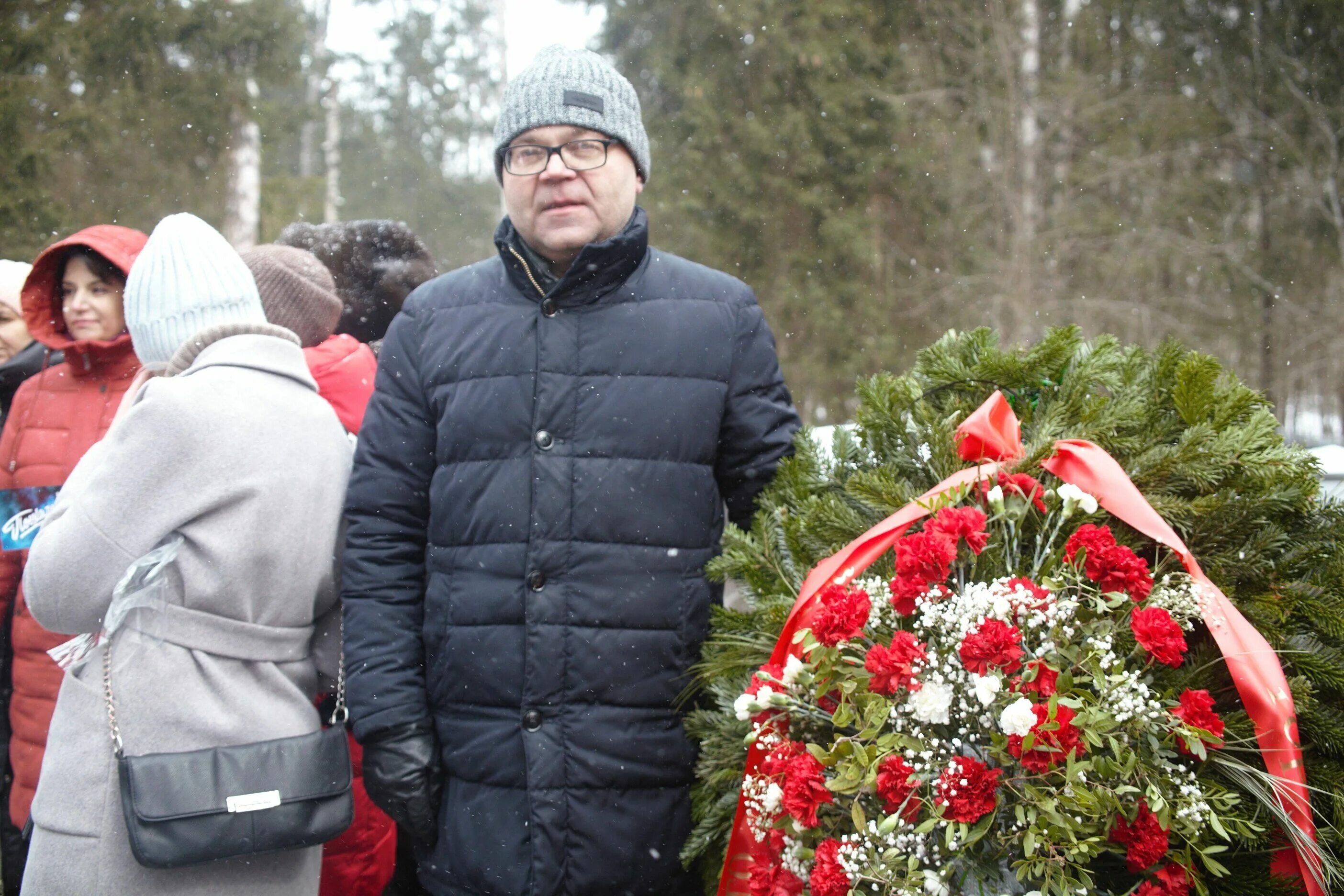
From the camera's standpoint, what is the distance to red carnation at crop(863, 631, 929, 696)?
163 cm

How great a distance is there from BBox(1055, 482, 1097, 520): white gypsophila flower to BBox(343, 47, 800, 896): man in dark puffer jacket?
0.76m

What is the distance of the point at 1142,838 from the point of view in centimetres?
156

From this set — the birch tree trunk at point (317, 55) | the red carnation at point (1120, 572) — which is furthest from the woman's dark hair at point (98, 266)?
the birch tree trunk at point (317, 55)

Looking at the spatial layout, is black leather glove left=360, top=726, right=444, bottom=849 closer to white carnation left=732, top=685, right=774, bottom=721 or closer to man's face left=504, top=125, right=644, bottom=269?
white carnation left=732, top=685, right=774, bottom=721

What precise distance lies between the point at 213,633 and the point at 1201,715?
5.93 ft

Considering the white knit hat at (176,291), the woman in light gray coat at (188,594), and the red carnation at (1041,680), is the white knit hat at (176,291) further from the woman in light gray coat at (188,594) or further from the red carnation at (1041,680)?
the red carnation at (1041,680)

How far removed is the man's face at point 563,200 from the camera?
2297mm

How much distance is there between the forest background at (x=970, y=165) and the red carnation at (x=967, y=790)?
12.0m

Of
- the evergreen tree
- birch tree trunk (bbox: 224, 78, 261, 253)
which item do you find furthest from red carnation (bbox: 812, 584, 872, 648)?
the evergreen tree

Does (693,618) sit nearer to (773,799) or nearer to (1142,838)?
(773,799)

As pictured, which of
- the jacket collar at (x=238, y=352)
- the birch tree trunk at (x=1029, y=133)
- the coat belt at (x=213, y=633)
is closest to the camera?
the coat belt at (x=213, y=633)

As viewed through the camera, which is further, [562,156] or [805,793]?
[562,156]

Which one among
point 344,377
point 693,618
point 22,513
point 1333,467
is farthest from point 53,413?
point 1333,467

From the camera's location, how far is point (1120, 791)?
1.52 metres
